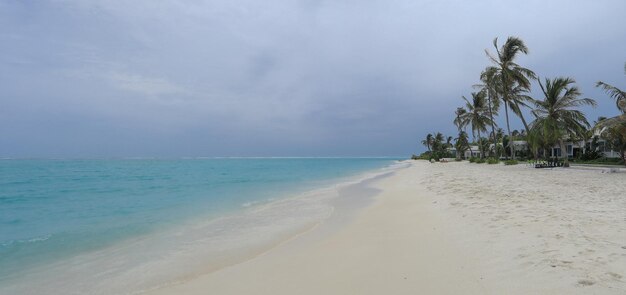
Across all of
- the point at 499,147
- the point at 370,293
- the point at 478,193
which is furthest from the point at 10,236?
the point at 499,147

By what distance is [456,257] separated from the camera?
14.8 feet

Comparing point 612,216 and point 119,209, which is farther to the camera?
point 119,209

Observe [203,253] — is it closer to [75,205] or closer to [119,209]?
[119,209]

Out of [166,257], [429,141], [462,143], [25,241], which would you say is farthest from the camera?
[429,141]

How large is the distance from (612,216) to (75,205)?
1716cm

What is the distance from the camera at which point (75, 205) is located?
45.2ft

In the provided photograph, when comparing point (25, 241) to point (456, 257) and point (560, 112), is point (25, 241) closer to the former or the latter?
point (456, 257)

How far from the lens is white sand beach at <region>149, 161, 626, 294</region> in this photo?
3529 millimetres

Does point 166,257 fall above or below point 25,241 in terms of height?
above

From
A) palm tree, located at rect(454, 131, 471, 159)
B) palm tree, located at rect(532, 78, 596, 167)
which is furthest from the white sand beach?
palm tree, located at rect(454, 131, 471, 159)

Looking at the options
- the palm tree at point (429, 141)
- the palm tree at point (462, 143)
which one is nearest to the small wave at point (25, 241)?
the palm tree at point (462, 143)

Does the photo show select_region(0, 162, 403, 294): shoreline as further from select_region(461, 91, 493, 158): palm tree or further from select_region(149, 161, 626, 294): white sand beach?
select_region(461, 91, 493, 158): palm tree

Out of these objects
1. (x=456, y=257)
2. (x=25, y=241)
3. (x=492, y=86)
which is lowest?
(x=25, y=241)

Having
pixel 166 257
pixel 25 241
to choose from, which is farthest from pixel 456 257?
pixel 25 241
